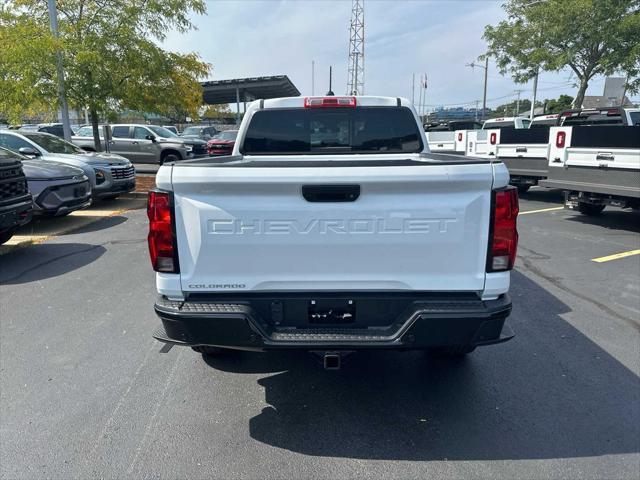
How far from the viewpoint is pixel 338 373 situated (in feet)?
11.9

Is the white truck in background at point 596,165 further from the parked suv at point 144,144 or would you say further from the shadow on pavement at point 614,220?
the parked suv at point 144,144

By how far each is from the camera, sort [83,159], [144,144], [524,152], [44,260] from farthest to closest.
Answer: [144,144]
[524,152]
[83,159]
[44,260]

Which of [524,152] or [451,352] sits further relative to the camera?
[524,152]

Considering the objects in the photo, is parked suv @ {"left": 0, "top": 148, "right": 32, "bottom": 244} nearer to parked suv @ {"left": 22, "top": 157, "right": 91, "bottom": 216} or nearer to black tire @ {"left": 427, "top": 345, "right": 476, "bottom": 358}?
parked suv @ {"left": 22, "top": 157, "right": 91, "bottom": 216}


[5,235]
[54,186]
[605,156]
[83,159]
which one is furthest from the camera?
[83,159]

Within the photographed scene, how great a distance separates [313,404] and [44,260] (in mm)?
5501

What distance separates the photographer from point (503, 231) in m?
2.59

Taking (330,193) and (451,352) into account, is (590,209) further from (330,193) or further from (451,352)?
(330,193)

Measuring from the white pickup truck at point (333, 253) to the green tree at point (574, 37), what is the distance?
20392 millimetres

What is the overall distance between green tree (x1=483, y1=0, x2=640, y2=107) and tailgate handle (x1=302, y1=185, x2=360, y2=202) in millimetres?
20663

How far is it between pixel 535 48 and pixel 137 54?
1748 centimetres

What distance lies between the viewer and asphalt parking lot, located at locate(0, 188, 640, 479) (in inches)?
105

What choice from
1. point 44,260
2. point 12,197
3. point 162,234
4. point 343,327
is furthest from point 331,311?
point 12,197

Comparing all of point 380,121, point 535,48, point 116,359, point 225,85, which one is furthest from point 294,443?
point 225,85
